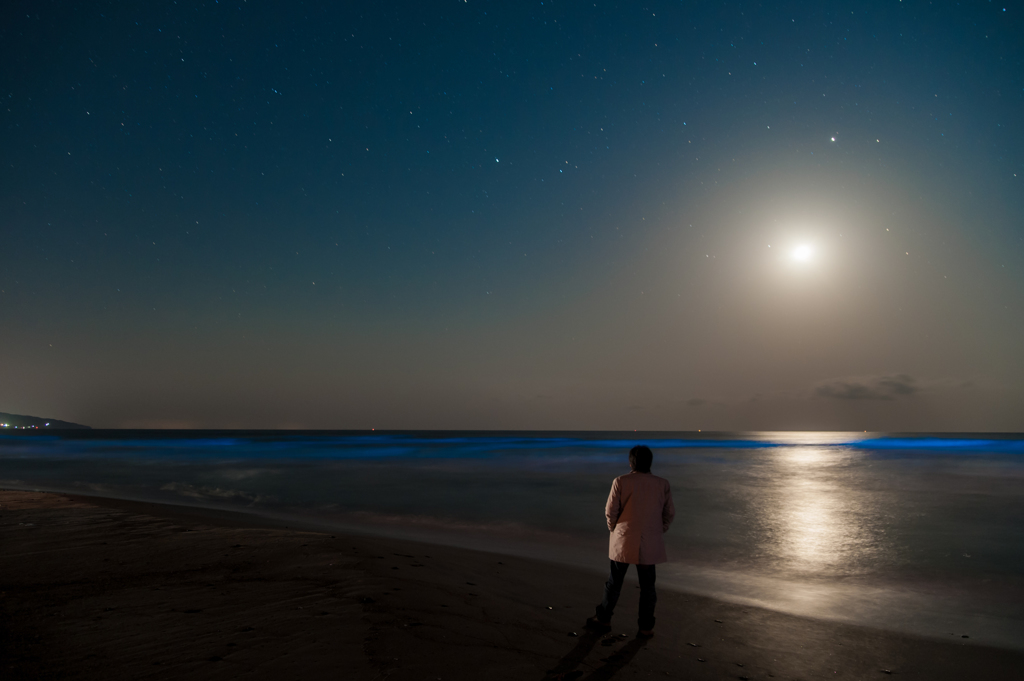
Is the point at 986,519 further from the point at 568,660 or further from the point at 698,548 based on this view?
the point at 568,660

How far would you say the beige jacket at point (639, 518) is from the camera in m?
4.41

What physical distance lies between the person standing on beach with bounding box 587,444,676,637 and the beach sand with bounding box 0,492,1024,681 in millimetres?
234

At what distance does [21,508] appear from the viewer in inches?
381

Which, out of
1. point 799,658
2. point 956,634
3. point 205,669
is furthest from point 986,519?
point 205,669

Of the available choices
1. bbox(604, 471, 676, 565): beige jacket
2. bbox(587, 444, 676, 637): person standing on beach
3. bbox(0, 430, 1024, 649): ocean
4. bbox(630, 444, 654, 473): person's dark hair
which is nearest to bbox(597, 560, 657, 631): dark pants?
bbox(587, 444, 676, 637): person standing on beach

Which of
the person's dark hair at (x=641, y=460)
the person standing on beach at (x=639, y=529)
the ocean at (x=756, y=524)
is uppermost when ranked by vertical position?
the person's dark hair at (x=641, y=460)

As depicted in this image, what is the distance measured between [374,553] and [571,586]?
2383 mm

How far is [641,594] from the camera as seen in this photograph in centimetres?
446

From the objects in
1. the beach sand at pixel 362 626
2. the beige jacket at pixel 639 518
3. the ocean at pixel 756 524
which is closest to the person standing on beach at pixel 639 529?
the beige jacket at pixel 639 518

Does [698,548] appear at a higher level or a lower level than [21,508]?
lower

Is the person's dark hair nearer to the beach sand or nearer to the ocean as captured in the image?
the beach sand

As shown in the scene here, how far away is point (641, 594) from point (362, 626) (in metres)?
2.25

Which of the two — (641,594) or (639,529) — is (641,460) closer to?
(639,529)

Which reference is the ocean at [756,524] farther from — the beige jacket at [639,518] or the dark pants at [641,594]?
the beige jacket at [639,518]
